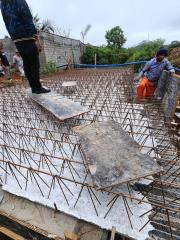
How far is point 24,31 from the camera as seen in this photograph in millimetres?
4695

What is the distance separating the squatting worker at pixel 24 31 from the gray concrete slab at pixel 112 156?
2391mm

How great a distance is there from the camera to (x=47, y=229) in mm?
2354

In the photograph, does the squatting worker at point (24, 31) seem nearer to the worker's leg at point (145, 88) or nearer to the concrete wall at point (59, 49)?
the worker's leg at point (145, 88)

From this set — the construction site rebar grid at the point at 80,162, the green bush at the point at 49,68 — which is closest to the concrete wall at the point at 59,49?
the green bush at the point at 49,68

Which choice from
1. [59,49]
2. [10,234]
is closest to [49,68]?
[59,49]

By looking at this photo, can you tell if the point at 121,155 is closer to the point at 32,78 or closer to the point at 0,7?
the point at 32,78

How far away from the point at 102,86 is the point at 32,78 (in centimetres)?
268

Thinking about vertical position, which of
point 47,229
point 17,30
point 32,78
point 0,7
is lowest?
point 47,229

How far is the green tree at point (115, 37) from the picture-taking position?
3512 cm

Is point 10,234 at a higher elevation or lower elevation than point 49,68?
higher

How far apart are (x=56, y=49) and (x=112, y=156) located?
17.0 metres

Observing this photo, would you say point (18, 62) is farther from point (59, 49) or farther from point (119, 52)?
point (119, 52)

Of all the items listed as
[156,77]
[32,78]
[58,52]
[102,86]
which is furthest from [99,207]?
[58,52]

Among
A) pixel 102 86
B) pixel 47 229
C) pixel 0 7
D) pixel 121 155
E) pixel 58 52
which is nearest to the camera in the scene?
pixel 47 229
